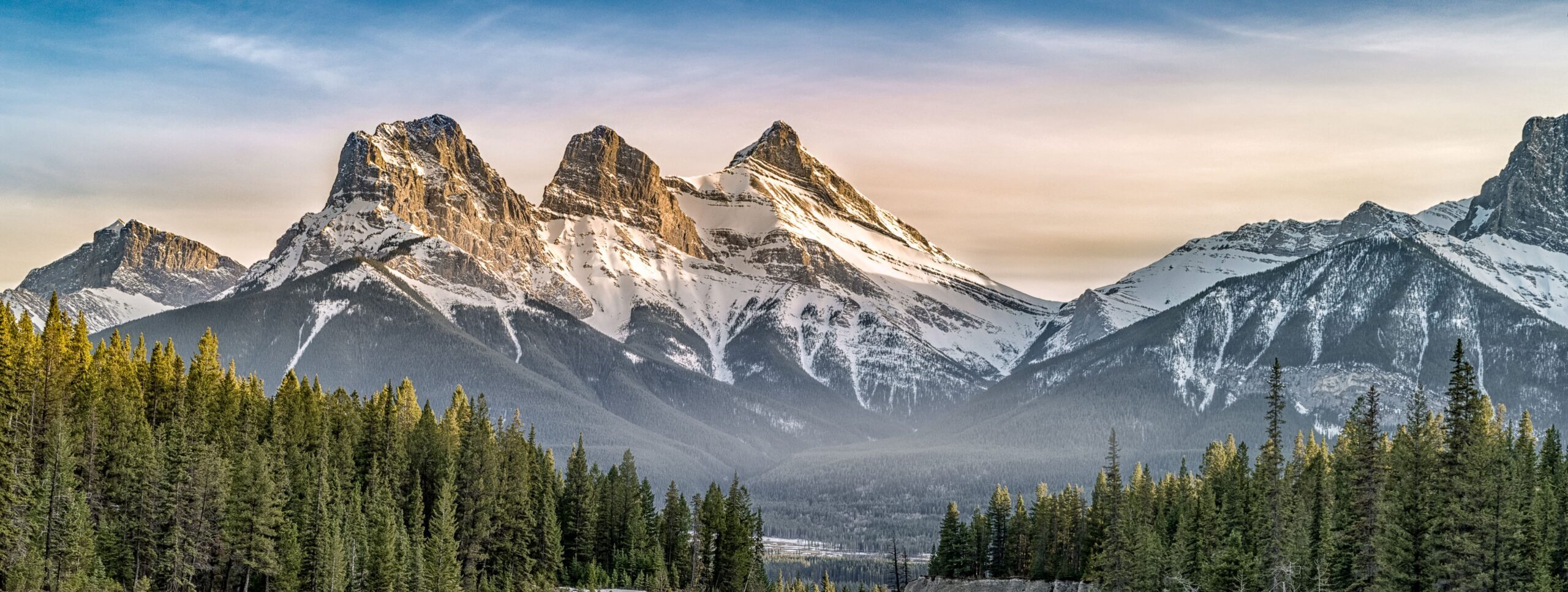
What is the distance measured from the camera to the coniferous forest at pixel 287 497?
98875mm

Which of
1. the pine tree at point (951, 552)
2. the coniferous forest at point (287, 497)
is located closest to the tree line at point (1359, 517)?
the pine tree at point (951, 552)

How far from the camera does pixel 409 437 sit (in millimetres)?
141125

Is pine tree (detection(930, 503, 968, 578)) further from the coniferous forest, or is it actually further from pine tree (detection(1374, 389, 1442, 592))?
pine tree (detection(1374, 389, 1442, 592))

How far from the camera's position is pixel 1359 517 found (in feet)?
380

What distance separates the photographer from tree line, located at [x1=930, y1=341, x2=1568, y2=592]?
9712 centimetres

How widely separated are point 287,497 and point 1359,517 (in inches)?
3000

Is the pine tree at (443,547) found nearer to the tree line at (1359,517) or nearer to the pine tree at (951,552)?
the tree line at (1359,517)

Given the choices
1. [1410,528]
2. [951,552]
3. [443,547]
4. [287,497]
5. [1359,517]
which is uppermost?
[1359,517]

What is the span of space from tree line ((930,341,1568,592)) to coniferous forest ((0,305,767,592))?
3558 cm

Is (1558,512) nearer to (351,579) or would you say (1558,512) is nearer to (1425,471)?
(1425,471)

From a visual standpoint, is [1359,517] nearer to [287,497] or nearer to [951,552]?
[951,552]

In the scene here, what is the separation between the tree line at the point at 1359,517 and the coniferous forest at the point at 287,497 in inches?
1401

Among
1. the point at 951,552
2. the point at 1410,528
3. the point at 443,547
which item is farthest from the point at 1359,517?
the point at 951,552

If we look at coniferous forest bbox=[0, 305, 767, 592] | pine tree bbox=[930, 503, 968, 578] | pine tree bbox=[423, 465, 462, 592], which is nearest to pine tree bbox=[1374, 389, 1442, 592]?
coniferous forest bbox=[0, 305, 767, 592]
